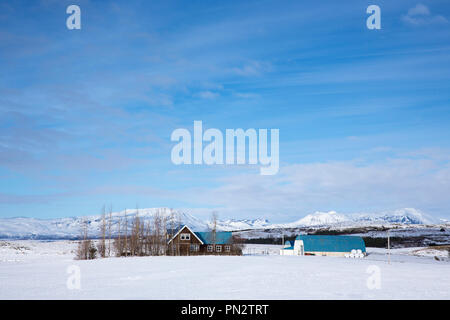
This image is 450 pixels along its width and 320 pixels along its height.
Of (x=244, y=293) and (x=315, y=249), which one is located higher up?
(x=244, y=293)

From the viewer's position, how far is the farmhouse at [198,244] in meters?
75.7

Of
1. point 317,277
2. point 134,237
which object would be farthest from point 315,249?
point 317,277

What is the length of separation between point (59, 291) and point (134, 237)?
5179 cm

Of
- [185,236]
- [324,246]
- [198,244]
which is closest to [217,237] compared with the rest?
[198,244]

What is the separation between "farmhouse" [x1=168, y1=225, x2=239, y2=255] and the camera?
2980 inches

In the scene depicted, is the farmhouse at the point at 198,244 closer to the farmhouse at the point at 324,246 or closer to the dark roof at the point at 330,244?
the farmhouse at the point at 324,246

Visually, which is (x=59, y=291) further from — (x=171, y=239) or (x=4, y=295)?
(x=171, y=239)

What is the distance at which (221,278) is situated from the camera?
30.7 meters

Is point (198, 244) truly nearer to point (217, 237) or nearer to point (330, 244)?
point (217, 237)

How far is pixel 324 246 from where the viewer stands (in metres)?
86.6

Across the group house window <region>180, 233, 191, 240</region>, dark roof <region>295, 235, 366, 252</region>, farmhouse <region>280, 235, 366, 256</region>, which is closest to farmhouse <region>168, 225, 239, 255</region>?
house window <region>180, 233, 191, 240</region>
